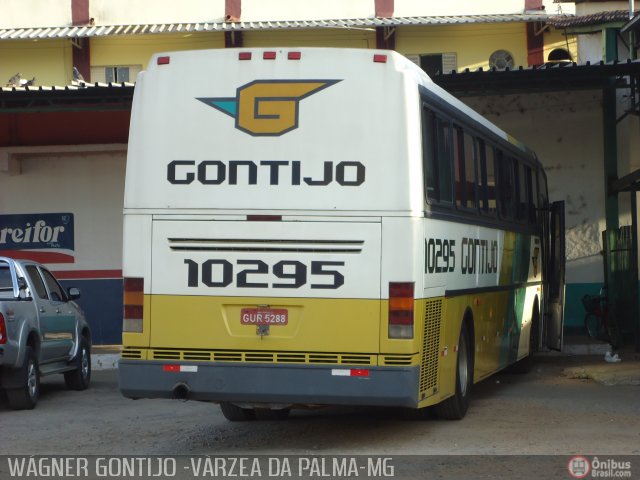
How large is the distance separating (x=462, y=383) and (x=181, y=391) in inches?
130

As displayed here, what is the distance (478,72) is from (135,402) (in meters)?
7.67

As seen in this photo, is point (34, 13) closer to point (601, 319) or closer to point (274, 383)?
point (601, 319)

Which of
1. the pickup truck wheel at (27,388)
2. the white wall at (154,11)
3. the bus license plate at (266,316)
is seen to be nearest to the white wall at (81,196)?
the pickup truck wheel at (27,388)

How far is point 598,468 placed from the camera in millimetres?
8891

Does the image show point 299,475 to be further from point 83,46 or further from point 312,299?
point 83,46

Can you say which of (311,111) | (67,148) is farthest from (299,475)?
(67,148)

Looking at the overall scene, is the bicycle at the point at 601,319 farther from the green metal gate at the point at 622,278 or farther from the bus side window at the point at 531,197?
the bus side window at the point at 531,197

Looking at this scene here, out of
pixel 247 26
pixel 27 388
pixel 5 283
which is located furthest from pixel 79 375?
pixel 247 26

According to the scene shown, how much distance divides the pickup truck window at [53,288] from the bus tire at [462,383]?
6.08 m

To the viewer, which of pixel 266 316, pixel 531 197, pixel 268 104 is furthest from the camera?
pixel 531 197

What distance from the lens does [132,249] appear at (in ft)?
32.6

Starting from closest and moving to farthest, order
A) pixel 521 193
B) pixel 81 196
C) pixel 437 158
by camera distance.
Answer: pixel 437 158, pixel 521 193, pixel 81 196

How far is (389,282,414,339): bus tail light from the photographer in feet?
31.5

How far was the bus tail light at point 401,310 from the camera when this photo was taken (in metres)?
9.59
